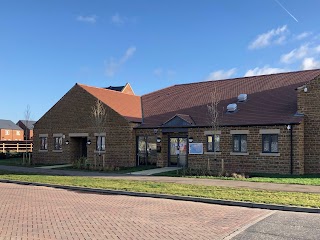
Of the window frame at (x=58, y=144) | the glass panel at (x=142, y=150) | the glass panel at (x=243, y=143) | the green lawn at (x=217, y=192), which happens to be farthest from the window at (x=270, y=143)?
the window frame at (x=58, y=144)

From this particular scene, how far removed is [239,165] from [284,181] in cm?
552

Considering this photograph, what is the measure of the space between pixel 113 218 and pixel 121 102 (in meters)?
22.2

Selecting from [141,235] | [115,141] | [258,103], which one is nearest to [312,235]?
[141,235]

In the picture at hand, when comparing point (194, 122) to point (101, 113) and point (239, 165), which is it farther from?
point (101, 113)

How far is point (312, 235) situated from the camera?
8.32m

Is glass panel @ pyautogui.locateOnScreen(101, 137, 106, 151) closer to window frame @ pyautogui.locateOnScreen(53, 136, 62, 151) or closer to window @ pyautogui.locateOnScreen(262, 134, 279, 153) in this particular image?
window frame @ pyautogui.locateOnScreen(53, 136, 62, 151)

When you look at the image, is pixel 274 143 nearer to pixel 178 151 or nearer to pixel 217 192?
pixel 178 151

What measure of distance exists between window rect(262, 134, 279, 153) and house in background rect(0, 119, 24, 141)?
2981 inches

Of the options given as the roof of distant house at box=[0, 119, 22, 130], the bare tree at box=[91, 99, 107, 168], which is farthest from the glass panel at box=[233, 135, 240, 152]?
the roof of distant house at box=[0, 119, 22, 130]

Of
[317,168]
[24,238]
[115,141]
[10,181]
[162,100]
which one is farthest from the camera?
[162,100]

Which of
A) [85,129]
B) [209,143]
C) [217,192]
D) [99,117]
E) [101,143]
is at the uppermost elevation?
[99,117]

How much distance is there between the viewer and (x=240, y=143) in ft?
78.1

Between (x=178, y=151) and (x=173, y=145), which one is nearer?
(x=178, y=151)

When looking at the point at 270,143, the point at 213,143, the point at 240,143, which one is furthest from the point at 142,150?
the point at 270,143
